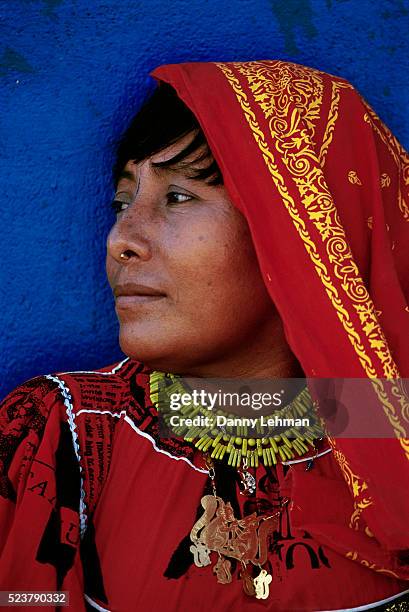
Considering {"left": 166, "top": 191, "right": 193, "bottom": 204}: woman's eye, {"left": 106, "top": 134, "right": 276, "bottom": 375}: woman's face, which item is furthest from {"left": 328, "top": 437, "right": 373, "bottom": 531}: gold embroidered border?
{"left": 166, "top": 191, "right": 193, "bottom": 204}: woman's eye

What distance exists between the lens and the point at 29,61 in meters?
2.04

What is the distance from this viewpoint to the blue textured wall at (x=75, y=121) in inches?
80.5

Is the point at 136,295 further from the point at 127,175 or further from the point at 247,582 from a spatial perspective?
the point at 247,582

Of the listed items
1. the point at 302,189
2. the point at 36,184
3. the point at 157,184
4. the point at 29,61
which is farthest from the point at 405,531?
the point at 29,61

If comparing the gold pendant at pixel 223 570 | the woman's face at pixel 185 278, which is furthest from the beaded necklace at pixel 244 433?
the gold pendant at pixel 223 570

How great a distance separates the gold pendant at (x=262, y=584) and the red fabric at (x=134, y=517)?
11 millimetres

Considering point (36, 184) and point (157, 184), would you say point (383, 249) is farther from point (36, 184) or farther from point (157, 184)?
point (36, 184)

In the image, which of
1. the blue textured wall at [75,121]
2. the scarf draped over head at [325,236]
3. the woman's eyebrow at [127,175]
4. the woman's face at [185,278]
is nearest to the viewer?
the scarf draped over head at [325,236]

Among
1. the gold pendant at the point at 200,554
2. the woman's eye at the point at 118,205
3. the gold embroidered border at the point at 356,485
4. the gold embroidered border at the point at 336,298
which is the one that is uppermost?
the woman's eye at the point at 118,205

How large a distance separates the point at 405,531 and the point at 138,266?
2.53ft

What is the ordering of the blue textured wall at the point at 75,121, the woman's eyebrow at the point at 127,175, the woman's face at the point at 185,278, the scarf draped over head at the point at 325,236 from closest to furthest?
the scarf draped over head at the point at 325,236
the woman's face at the point at 185,278
the woman's eyebrow at the point at 127,175
the blue textured wall at the point at 75,121

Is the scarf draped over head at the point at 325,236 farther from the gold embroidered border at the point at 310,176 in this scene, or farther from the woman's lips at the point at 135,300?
the woman's lips at the point at 135,300

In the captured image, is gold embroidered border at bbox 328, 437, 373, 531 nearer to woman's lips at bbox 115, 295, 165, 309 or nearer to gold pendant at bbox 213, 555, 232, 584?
gold pendant at bbox 213, 555, 232, 584

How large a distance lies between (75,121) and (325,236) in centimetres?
87
